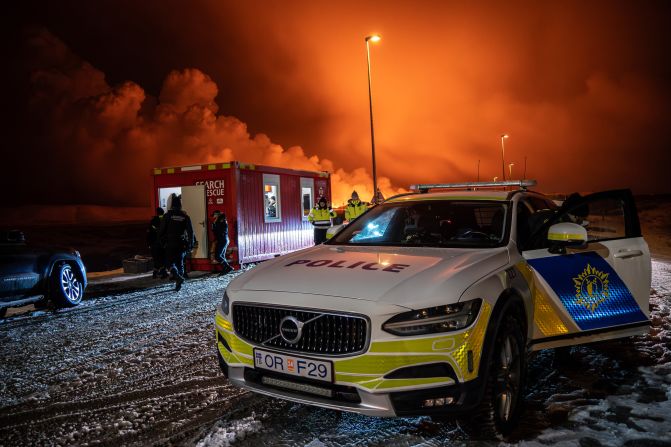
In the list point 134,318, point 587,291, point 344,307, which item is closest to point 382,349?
point 344,307

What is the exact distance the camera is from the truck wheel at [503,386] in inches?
114

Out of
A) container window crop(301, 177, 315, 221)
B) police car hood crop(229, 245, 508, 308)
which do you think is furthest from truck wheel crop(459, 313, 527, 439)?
container window crop(301, 177, 315, 221)

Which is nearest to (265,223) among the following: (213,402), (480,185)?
(480,185)

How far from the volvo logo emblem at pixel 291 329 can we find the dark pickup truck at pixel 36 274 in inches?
241

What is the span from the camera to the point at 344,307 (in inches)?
111

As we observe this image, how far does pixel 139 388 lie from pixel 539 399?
332cm

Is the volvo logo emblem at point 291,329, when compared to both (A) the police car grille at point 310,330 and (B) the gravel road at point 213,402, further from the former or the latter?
(B) the gravel road at point 213,402

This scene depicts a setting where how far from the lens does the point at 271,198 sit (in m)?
14.4

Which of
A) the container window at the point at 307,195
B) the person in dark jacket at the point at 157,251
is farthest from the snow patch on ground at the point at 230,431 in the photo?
the container window at the point at 307,195

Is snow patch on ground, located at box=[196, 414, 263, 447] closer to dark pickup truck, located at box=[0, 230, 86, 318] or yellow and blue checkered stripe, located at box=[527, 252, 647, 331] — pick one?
yellow and blue checkered stripe, located at box=[527, 252, 647, 331]

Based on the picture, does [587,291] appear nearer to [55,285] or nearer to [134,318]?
[134,318]

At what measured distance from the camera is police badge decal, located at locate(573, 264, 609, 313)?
390cm

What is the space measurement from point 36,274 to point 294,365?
6.70 meters

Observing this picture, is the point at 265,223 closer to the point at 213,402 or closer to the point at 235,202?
the point at 235,202
